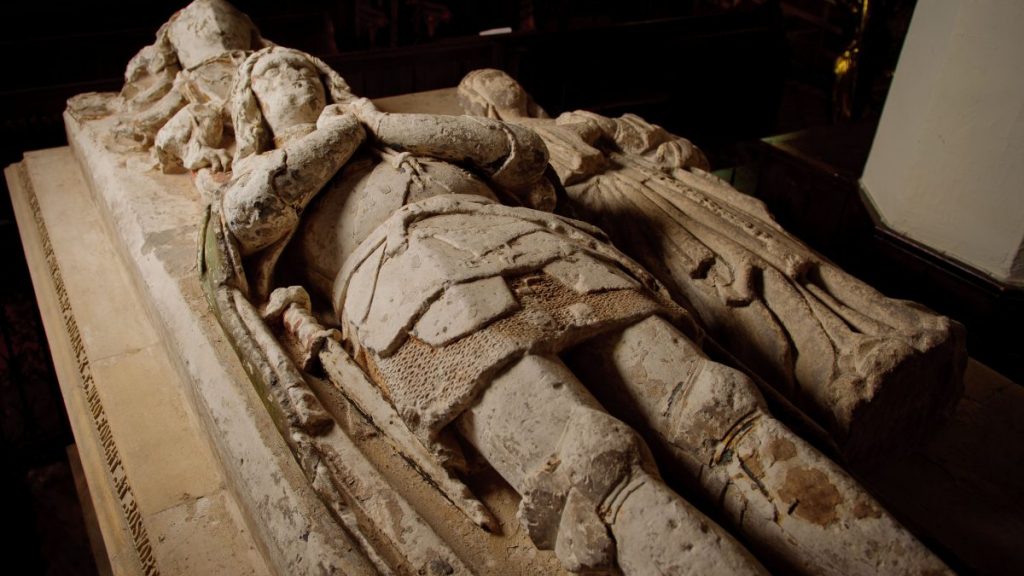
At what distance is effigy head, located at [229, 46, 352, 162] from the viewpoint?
308 cm

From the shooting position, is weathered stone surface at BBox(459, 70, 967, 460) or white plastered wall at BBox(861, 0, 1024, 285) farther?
white plastered wall at BBox(861, 0, 1024, 285)

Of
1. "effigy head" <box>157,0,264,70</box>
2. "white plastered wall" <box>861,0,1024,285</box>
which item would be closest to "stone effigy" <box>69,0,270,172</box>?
"effigy head" <box>157,0,264,70</box>

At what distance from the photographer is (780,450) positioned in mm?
1752

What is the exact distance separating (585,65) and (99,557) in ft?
16.7

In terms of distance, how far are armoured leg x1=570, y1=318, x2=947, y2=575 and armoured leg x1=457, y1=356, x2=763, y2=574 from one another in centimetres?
19

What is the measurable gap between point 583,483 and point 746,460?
431 mm

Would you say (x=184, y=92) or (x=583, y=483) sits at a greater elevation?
(x=184, y=92)

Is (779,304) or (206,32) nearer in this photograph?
(779,304)

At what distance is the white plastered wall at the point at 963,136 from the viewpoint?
3.11 meters

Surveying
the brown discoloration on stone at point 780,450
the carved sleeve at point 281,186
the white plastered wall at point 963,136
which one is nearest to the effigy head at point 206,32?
the carved sleeve at point 281,186

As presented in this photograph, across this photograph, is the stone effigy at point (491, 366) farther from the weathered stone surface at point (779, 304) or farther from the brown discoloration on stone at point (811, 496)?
the weathered stone surface at point (779, 304)

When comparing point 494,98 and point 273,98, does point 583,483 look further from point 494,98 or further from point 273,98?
point 494,98

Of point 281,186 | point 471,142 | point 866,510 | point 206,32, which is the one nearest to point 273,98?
point 281,186

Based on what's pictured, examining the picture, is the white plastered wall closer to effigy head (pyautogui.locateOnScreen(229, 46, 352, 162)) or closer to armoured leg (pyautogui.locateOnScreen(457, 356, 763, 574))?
armoured leg (pyautogui.locateOnScreen(457, 356, 763, 574))
